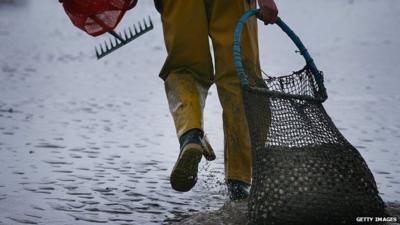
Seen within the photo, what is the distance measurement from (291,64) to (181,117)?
→ 762 centimetres

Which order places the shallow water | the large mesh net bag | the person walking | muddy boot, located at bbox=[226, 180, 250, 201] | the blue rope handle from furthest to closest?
the shallow water, muddy boot, located at bbox=[226, 180, 250, 201], the person walking, the blue rope handle, the large mesh net bag

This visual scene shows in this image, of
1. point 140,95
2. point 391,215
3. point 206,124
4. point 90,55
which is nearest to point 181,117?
point 391,215

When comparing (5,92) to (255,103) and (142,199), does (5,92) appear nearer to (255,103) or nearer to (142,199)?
(142,199)

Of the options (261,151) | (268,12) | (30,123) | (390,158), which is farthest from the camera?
(30,123)

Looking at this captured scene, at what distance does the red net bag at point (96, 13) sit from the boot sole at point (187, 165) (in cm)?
107

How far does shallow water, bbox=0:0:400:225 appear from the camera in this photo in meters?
4.11

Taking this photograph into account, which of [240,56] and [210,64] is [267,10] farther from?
Answer: [210,64]

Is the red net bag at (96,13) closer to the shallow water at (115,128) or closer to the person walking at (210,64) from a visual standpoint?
the person walking at (210,64)

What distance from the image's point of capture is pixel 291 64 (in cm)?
1123

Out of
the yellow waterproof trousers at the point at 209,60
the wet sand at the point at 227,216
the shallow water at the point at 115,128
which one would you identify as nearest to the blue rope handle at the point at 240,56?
the yellow waterproof trousers at the point at 209,60

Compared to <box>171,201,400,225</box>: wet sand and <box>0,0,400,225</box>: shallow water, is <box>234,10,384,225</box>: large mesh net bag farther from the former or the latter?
<box>0,0,400,225</box>: shallow water

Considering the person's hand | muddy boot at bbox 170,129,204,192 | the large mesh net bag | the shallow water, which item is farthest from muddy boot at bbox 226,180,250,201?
the person's hand

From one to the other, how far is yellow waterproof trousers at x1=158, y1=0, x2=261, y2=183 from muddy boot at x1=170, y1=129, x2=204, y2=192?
162mm

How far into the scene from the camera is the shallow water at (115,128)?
411cm
